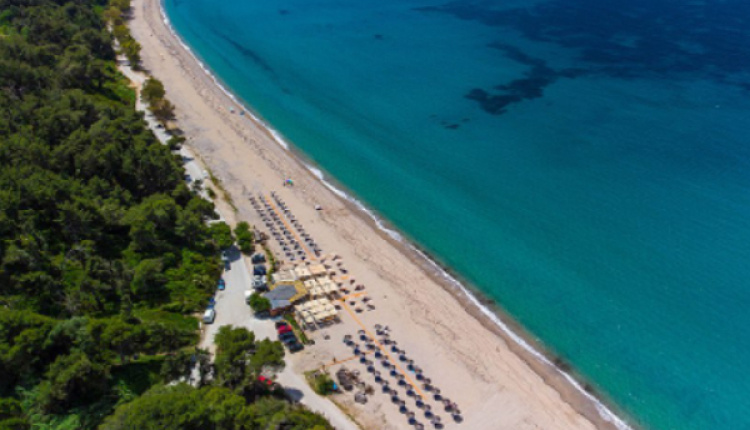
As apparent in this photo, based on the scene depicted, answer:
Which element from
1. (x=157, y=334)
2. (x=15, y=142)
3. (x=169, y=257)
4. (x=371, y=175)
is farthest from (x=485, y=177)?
(x=15, y=142)

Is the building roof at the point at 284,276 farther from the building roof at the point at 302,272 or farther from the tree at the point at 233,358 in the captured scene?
the tree at the point at 233,358

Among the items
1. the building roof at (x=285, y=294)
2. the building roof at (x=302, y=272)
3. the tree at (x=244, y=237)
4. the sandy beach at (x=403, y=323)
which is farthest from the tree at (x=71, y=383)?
the tree at (x=244, y=237)

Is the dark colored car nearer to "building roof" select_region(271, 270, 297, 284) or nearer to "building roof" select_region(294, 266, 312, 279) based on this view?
"building roof" select_region(271, 270, 297, 284)

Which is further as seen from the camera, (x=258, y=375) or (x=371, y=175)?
(x=371, y=175)

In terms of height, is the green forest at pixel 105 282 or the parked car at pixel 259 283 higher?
the green forest at pixel 105 282

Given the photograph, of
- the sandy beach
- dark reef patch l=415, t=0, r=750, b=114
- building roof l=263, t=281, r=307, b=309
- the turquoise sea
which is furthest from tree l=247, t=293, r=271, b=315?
dark reef patch l=415, t=0, r=750, b=114

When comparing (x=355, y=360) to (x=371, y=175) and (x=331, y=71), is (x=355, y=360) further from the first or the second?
(x=331, y=71)
